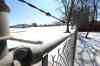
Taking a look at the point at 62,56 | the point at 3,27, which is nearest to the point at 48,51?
the point at 3,27

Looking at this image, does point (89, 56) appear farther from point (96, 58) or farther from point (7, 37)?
point (7, 37)

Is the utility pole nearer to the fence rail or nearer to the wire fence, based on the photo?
the fence rail

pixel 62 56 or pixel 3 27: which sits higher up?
pixel 3 27

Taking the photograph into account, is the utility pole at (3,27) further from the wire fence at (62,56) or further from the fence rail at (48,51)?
the wire fence at (62,56)

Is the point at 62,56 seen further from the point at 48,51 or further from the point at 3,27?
the point at 3,27

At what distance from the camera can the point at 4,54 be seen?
184 mm

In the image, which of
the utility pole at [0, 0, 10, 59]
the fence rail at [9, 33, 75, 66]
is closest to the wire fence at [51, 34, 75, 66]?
the fence rail at [9, 33, 75, 66]

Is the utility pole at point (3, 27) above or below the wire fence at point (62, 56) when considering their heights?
above

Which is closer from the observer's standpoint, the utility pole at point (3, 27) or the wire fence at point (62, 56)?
the utility pole at point (3, 27)

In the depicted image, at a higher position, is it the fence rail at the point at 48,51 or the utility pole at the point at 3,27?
the utility pole at the point at 3,27

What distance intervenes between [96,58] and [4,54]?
7.54ft

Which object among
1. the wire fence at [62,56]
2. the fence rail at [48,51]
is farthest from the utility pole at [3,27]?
the wire fence at [62,56]

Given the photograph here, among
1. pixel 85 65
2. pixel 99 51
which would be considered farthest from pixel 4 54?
pixel 99 51

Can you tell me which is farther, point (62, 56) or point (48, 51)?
point (62, 56)
